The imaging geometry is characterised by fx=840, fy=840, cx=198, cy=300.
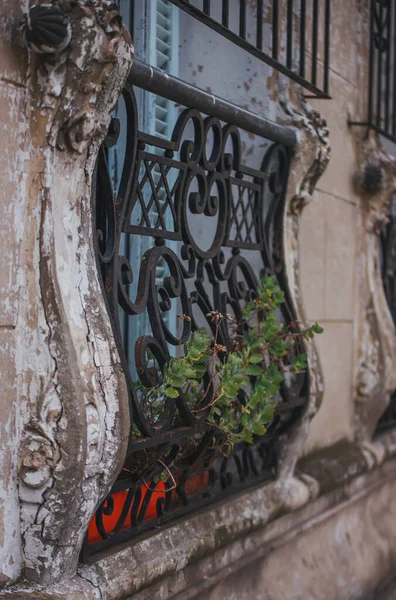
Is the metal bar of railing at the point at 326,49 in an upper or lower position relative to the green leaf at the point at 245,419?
upper

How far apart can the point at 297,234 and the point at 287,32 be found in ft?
2.59

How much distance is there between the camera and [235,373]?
99.0 inches

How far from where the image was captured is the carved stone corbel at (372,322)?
14.3ft

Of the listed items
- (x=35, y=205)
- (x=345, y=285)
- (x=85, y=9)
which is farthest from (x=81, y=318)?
(x=345, y=285)

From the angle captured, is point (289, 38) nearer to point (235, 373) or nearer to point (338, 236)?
point (338, 236)

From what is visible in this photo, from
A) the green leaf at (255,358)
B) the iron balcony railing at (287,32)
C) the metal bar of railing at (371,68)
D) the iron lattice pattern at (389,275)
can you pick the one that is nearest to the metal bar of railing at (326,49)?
the iron balcony railing at (287,32)

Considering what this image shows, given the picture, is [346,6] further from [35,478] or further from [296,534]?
[35,478]

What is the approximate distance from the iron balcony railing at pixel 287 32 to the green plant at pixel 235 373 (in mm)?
895

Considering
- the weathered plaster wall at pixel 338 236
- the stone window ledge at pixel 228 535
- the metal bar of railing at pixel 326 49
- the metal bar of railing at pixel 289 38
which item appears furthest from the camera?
the weathered plaster wall at pixel 338 236

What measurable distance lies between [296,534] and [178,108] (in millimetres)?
1816

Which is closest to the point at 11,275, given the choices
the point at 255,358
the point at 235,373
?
the point at 235,373

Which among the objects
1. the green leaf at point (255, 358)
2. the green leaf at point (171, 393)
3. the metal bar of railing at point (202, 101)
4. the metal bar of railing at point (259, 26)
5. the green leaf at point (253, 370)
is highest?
the metal bar of railing at point (259, 26)

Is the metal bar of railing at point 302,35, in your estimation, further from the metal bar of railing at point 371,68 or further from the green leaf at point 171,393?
the green leaf at point 171,393

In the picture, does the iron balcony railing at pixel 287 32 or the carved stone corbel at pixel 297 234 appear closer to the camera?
the iron balcony railing at pixel 287 32
